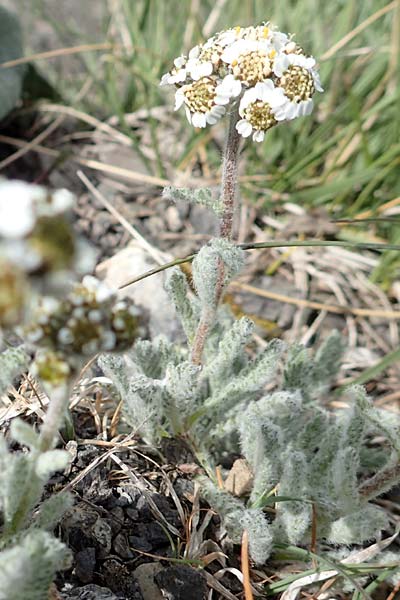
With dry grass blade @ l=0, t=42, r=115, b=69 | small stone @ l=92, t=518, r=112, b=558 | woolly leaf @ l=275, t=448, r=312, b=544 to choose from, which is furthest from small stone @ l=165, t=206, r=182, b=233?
small stone @ l=92, t=518, r=112, b=558

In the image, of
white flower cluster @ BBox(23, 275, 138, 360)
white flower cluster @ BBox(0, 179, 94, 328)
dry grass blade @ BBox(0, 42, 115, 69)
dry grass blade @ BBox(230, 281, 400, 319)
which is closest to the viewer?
white flower cluster @ BBox(0, 179, 94, 328)

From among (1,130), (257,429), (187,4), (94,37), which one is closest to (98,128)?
(1,130)

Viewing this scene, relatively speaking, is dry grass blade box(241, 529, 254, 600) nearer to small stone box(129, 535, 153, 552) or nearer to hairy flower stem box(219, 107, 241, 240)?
small stone box(129, 535, 153, 552)

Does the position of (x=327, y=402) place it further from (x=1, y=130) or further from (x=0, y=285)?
(x=1, y=130)

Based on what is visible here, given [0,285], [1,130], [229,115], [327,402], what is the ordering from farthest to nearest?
[1,130] < [327,402] < [229,115] < [0,285]

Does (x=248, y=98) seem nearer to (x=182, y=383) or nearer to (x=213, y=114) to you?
(x=213, y=114)

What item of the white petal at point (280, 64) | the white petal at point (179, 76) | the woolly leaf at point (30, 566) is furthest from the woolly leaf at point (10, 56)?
the woolly leaf at point (30, 566)

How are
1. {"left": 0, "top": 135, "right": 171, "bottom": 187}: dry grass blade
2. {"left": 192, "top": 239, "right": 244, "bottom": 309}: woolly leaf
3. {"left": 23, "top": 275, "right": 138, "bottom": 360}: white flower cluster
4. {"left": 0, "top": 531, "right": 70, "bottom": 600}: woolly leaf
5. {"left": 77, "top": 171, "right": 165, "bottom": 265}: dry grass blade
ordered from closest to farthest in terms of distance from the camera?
{"left": 23, "top": 275, "right": 138, "bottom": 360}: white flower cluster → {"left": 0, "top": 531, "right": 70, "bottom": 600}: woolly leaf → {"left": 192, "top": 239, "right": 244, "bottom": 309}: woolly leaf → {"left": 77, "top": 171, "right": 165, "bottom": 265}: dry grass blade → {"left": 0, "top": 135, "right": 171, "bottom": 187}: dry grass blade

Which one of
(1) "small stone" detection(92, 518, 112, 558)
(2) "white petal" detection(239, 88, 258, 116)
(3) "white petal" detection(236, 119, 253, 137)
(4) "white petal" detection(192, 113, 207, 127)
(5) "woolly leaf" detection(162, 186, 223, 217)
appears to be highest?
(2) "white petal" detection(239, 88, 258, 116)
